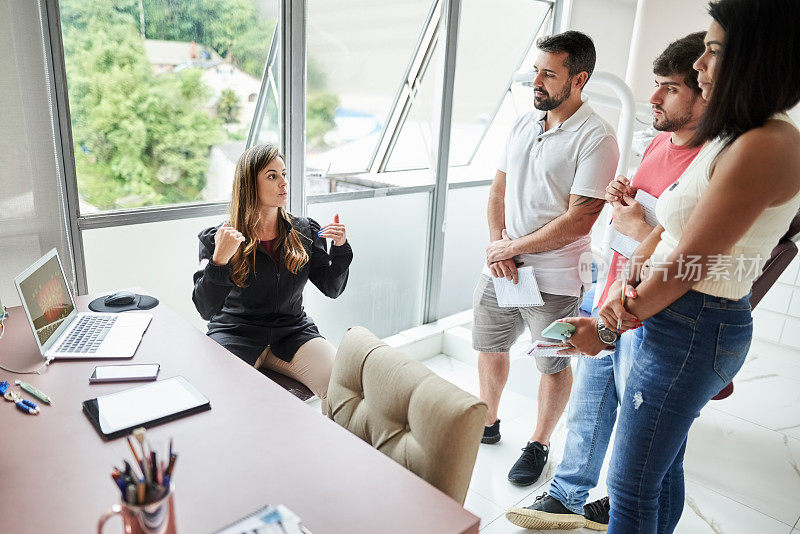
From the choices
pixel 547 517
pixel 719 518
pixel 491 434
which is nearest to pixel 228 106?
pixel 491 434

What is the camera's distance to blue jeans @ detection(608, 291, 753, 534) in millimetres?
1453

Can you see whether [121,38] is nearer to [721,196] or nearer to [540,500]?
[721,196]

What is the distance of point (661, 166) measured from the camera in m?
1.94

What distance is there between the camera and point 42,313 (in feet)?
5.64

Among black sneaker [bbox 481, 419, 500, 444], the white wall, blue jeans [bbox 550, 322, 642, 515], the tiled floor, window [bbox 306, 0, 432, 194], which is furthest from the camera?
the white wall

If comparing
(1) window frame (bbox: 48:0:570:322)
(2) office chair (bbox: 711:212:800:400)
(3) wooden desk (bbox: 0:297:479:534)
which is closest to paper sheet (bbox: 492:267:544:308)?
(2) office chair (bbox: 711:212:800:400)

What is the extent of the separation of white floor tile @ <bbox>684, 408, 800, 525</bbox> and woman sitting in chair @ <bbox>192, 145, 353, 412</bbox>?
184 cm

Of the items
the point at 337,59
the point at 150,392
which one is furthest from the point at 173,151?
the point at 150,392

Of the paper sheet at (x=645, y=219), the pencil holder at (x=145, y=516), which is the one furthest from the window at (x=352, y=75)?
the pencil holder at (x=145, y=516)

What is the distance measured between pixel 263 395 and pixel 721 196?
1.19m

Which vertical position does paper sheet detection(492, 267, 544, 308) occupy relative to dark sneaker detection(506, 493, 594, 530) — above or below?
above

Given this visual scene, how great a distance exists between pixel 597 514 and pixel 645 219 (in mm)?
1168

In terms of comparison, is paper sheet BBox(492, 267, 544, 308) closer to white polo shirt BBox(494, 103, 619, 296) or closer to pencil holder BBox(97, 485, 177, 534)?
white polo shirt BBox(494, 103, 619, 296)

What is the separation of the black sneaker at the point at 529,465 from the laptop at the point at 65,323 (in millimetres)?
1637
